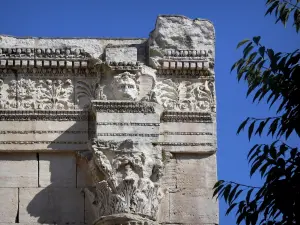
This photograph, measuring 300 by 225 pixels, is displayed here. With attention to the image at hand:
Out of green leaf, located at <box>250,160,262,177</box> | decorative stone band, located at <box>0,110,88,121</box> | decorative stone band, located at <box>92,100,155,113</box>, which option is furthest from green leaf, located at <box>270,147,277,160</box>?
decorative stone band, located at <box>0,110,88,121</box>

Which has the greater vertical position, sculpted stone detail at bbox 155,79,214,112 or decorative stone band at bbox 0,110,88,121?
sculpted stone detail at bbox 155,79,214,112

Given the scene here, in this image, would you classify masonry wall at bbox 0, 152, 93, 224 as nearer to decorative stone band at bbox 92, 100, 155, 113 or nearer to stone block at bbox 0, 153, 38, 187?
stone block at bbox 0, 153, 38, 187

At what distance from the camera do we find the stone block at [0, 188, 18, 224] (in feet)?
44.9

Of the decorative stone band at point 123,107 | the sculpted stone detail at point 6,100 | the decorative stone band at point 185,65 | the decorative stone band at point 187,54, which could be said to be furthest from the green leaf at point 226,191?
the sculpted stone detail at point 6,100

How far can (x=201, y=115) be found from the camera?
46.4 feet

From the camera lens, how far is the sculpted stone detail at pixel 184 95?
14266 mm

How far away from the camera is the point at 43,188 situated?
13.9m

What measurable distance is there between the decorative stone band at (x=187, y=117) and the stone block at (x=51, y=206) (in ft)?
5.13

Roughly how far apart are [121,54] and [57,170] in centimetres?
183

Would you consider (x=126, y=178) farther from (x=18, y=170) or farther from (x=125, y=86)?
(x=18, y=170)

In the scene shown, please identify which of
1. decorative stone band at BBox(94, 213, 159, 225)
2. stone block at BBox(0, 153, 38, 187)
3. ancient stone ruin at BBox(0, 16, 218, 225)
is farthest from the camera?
stone block at BBox(0, 153, 38, 187)

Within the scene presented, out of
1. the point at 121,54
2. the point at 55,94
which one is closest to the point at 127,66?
the point at 121,54

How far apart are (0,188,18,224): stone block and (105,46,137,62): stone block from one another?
87.8 inches

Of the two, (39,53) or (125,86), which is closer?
(125,86)
